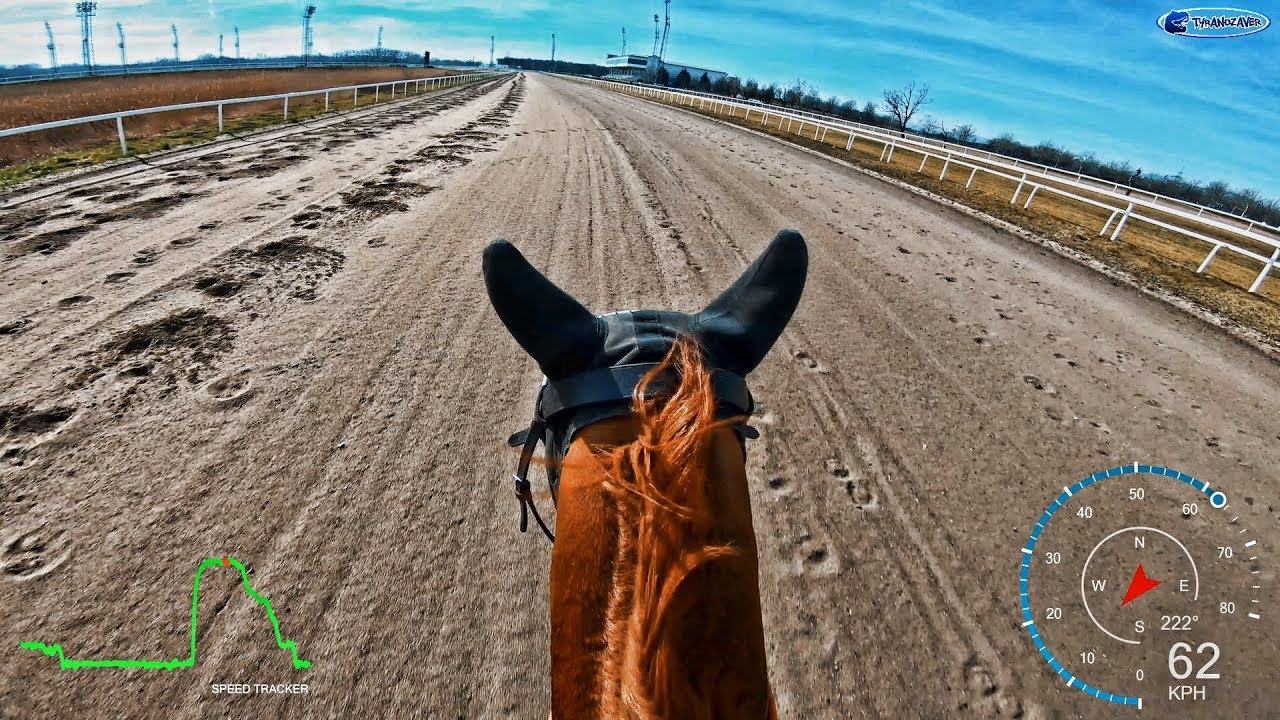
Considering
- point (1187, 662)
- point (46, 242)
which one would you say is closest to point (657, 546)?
point (1187, 662)

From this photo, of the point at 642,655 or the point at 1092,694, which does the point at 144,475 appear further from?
the point at 1092,694

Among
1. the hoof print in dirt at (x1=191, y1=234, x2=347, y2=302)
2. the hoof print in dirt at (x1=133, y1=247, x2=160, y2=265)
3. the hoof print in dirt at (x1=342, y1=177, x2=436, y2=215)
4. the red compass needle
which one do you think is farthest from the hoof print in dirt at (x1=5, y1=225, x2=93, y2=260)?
the red compass needle

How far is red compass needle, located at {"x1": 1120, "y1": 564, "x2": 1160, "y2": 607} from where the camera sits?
7.73 feet

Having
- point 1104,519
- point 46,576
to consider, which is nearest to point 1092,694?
point 1104,519

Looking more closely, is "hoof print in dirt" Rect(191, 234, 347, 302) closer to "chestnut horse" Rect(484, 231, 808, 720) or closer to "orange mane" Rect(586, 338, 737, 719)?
"chestnut horse" Rect(484, 231, 808, 720)

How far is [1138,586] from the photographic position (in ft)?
7.95

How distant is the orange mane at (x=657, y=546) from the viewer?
2.63 ft

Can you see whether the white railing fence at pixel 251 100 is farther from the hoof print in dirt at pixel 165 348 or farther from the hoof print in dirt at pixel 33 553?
the hoof print in dirt at pixel 33 553

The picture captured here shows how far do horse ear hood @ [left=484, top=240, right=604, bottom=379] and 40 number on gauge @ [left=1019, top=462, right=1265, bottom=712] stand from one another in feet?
7.80

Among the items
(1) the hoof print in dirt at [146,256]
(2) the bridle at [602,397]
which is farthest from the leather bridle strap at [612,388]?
(1) the hoof print in dirt at [146,256]

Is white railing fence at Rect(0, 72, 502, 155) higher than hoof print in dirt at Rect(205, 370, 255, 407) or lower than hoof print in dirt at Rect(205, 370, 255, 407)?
higher

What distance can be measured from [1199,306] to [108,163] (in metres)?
14.8

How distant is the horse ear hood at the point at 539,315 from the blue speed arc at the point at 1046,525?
2.36 m

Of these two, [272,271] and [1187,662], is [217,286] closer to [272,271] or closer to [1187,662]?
[272,271]
